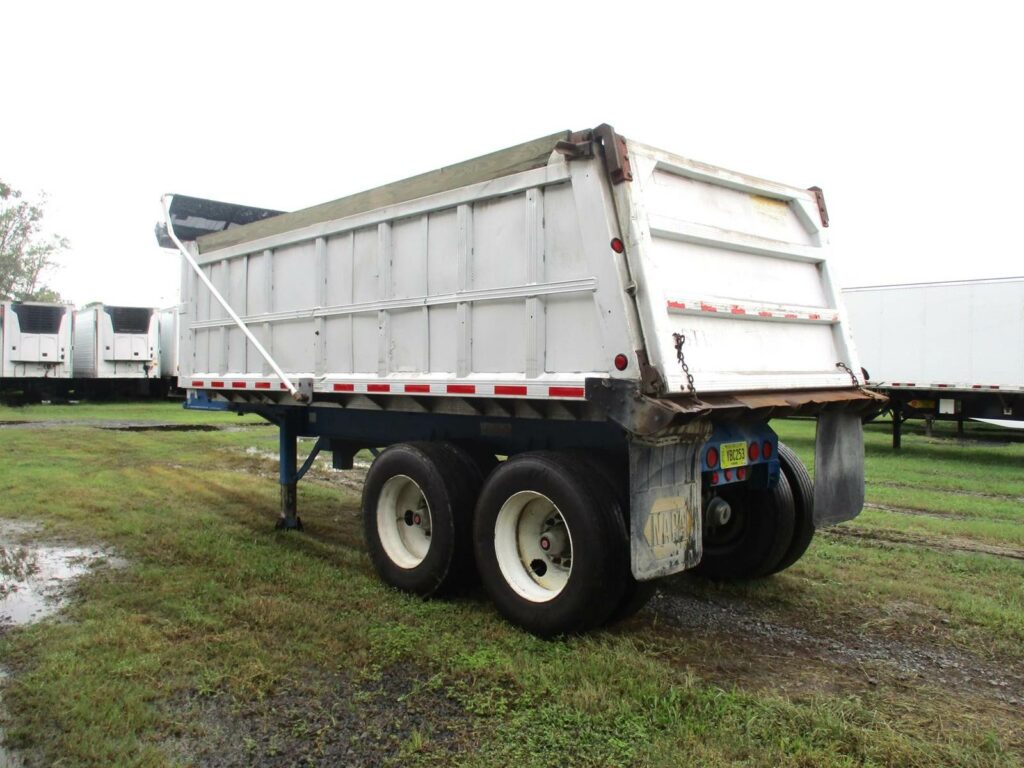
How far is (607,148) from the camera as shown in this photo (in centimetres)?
434

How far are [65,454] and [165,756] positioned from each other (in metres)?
11.3

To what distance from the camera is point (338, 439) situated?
7.24m

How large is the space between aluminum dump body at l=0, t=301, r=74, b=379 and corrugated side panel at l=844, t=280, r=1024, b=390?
23835 millimetres

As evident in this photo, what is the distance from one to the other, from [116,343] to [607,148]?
87.0 ft

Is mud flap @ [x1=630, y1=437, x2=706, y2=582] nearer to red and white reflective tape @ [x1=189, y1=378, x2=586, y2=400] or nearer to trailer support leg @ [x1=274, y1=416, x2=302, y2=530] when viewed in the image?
red and white reflective tape @ [x1=189, y1=378, x2=586, y2=400]

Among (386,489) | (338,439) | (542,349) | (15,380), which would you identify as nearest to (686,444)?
(542,349)

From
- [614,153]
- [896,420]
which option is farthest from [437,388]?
[896,420]

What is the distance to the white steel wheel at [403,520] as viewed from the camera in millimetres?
5754

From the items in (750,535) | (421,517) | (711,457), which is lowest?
(750,535)

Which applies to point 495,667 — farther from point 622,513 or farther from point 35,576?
point 35,576

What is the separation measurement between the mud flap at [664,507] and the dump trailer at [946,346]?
450 inches

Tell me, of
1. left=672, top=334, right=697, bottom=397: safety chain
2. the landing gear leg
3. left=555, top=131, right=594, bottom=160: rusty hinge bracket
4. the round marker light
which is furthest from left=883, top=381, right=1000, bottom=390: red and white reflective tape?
left=555, top=131, right=594, bottom=160: rusty hinge bracket

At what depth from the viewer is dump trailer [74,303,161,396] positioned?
26656 mm

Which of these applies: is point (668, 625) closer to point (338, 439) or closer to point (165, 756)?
point (165, 756)
